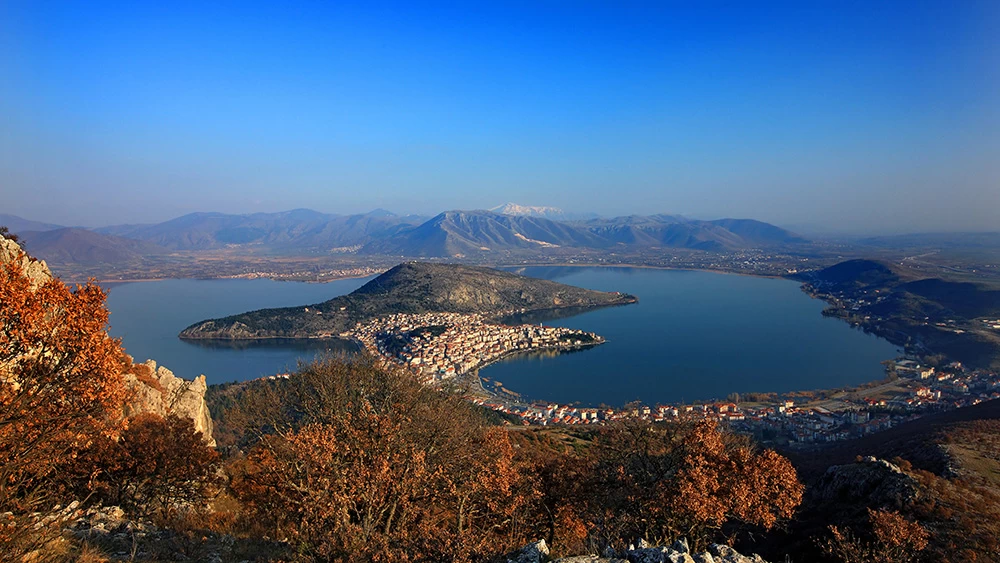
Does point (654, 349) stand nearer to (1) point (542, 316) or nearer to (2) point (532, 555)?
(1) point (542, 316)

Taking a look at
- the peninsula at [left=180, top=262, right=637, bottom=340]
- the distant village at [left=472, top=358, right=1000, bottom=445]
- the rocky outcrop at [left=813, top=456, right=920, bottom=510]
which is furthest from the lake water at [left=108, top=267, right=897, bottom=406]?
the rocky outcrop at [left=813, top=456, right=920, bottom=510]

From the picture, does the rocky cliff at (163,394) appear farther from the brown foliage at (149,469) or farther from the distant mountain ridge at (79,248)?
the distant mountain ridge at (79,248)

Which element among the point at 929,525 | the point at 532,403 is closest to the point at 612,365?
the point at 532,403

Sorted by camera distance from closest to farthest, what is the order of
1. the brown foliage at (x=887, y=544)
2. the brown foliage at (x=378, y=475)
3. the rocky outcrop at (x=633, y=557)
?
the rocky outcrop at (x=633, y=557) < the brown foliage at (x=378, y=475) < the brown foliage at (x=887, y=544)

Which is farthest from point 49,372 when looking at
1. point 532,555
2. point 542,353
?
point 542,353

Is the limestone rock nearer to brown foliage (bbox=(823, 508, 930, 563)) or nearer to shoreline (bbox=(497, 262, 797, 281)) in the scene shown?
brown foliage (bbox=(823, 508, 930, 563))

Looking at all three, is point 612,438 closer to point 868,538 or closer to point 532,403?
point 868,538

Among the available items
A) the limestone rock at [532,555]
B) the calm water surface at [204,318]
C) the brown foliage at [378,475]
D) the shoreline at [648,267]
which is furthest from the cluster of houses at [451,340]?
the shoreline at [648,267]
